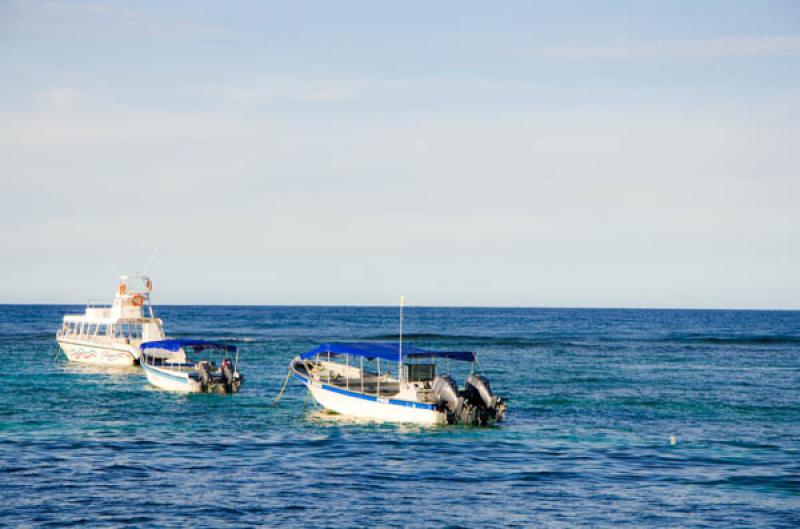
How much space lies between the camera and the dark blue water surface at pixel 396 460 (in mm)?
25672

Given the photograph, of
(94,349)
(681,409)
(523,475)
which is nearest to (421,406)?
(523,475)

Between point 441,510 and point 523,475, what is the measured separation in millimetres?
5421

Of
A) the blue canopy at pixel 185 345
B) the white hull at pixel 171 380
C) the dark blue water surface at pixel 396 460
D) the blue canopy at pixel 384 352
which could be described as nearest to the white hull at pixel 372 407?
the dark blue water surface at pixel 396 460

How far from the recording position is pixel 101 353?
231ft

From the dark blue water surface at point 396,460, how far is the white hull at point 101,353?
10.3 m

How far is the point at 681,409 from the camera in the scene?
154ft

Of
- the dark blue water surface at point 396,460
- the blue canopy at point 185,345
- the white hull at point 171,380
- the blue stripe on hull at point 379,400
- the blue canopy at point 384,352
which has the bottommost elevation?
the dark blue water surface at point 396,460

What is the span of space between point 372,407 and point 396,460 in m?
8.75

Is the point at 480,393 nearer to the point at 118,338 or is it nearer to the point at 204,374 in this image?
the point at 204,374

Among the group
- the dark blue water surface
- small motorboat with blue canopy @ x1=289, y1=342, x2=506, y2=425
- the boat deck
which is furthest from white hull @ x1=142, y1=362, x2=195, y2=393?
small motorboat with blue canopy @ x1=289, y1=342, x2=506, y2=425

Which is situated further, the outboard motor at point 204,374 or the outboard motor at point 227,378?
the outboard motor at point 204,374

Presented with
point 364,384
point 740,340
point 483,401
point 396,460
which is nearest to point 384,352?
point 364,384

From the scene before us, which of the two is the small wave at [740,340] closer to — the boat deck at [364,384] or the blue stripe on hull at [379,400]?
the boat deck at [364,384]

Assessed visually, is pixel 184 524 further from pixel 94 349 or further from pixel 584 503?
pixel 94 349
